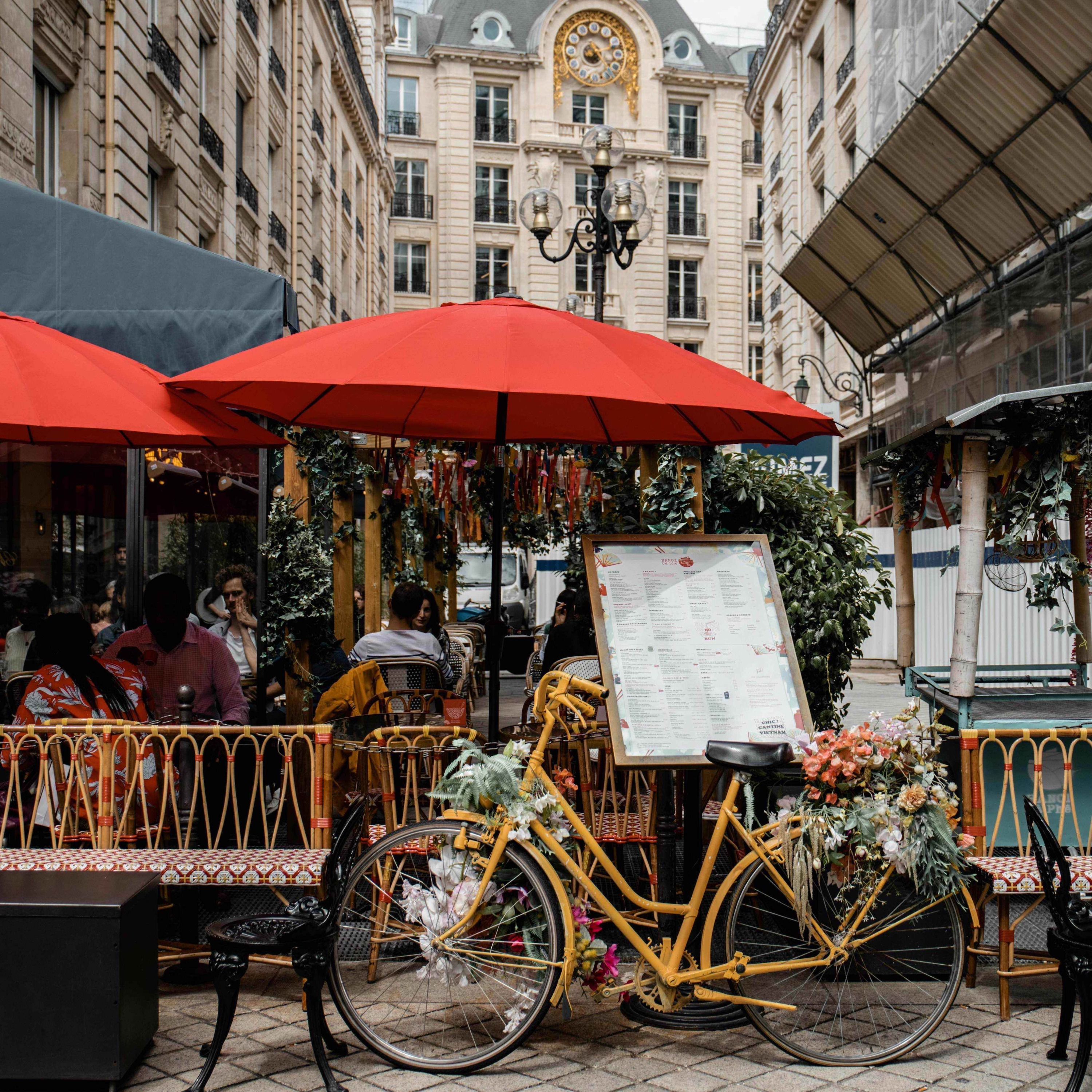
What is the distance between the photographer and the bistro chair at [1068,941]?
3.72 m

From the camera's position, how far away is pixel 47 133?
12.8m

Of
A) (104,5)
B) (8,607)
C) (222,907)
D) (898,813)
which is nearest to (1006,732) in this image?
(898,813)

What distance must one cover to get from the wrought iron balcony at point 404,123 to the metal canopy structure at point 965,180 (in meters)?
37.2

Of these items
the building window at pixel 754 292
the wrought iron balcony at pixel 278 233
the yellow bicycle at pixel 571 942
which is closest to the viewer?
the yellow bicycle at pixel 571 942

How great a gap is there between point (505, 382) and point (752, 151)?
5350 cm

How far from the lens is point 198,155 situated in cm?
1764

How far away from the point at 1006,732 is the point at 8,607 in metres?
7.46

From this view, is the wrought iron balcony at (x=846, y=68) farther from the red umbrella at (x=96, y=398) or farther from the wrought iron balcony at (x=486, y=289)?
the red umbrella at (x=96, y=398)

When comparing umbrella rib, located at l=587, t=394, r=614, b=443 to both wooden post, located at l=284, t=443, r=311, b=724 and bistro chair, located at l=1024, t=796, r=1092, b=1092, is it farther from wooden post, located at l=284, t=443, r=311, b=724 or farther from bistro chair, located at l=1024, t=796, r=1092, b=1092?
wooden post, located at l=284, t=443, r=311, b=724

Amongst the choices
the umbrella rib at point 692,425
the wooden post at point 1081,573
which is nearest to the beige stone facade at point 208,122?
the umbrella rib at point 692,425

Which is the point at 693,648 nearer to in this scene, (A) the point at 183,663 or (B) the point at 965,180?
(A) the point at 183,663

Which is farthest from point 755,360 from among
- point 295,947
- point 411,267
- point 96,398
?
point 295,947

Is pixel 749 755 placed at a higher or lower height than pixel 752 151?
lower

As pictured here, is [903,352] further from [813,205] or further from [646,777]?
[813,205]
